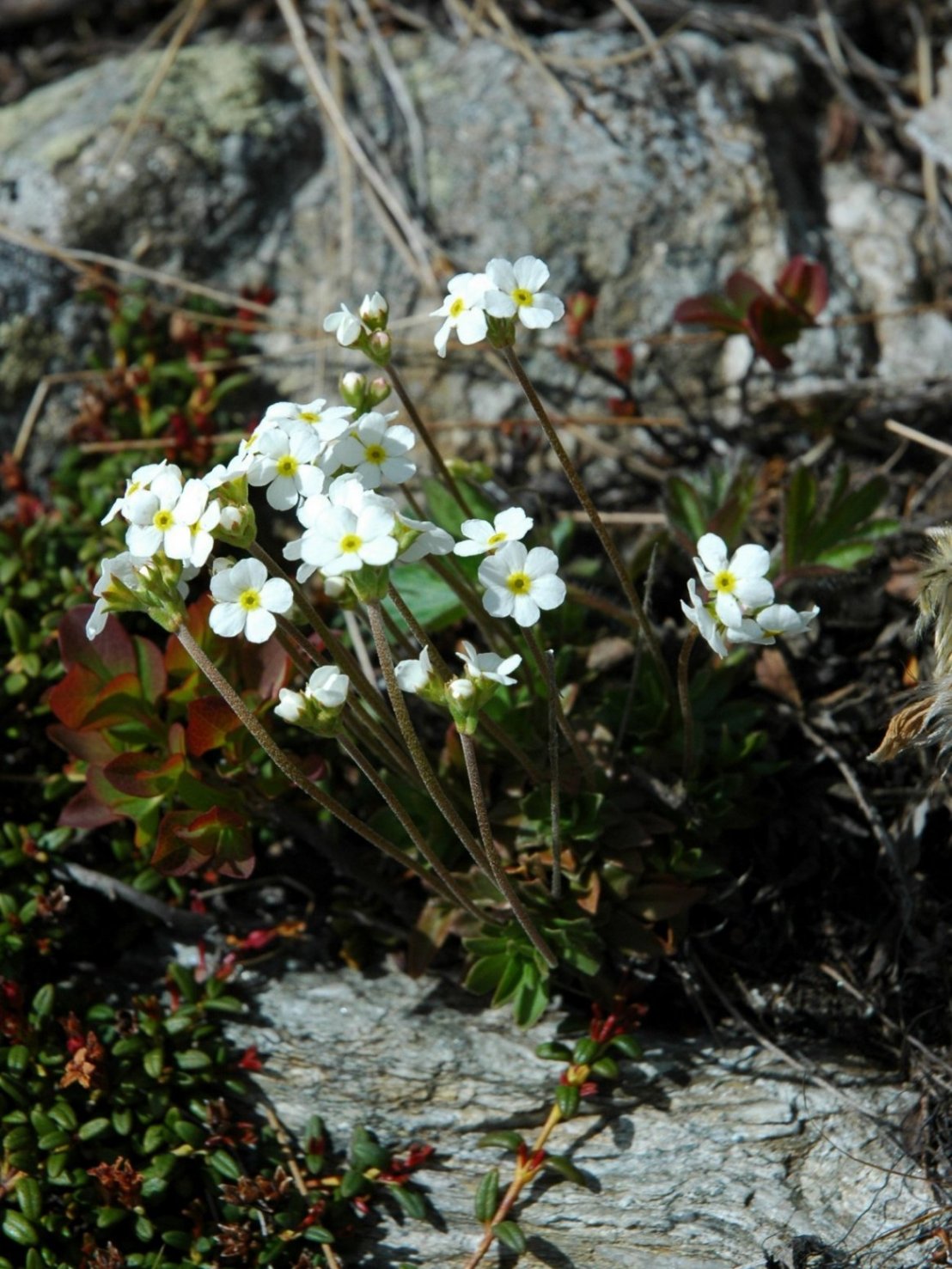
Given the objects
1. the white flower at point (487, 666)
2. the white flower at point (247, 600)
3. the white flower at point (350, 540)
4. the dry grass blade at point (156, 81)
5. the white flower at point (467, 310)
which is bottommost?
the white flower at point (487, 666)

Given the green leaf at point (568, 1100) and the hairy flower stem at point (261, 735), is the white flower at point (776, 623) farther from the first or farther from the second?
the green leaf at point (568, 1100)

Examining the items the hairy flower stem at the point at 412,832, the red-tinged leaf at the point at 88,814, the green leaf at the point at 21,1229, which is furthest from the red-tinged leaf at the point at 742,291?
the green leaf at the point at 21,1229

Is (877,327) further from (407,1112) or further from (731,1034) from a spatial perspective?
(407,1112)

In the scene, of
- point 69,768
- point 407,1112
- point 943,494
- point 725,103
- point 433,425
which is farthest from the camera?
point 725,103

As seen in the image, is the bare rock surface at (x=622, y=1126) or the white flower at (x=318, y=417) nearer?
the white flower at (x=318, y=417)

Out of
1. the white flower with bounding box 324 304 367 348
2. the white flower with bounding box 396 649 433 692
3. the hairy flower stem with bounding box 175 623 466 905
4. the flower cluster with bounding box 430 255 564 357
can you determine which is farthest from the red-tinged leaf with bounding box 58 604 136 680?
the flower cluster with bounding box 430 255 564 357

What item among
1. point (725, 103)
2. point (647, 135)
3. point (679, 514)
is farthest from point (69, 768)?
point (725, 103)

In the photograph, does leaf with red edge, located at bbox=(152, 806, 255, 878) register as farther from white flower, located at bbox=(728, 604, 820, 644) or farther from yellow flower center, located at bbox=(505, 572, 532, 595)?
white flower, located at bbox=(728, 604, 820, 644)
